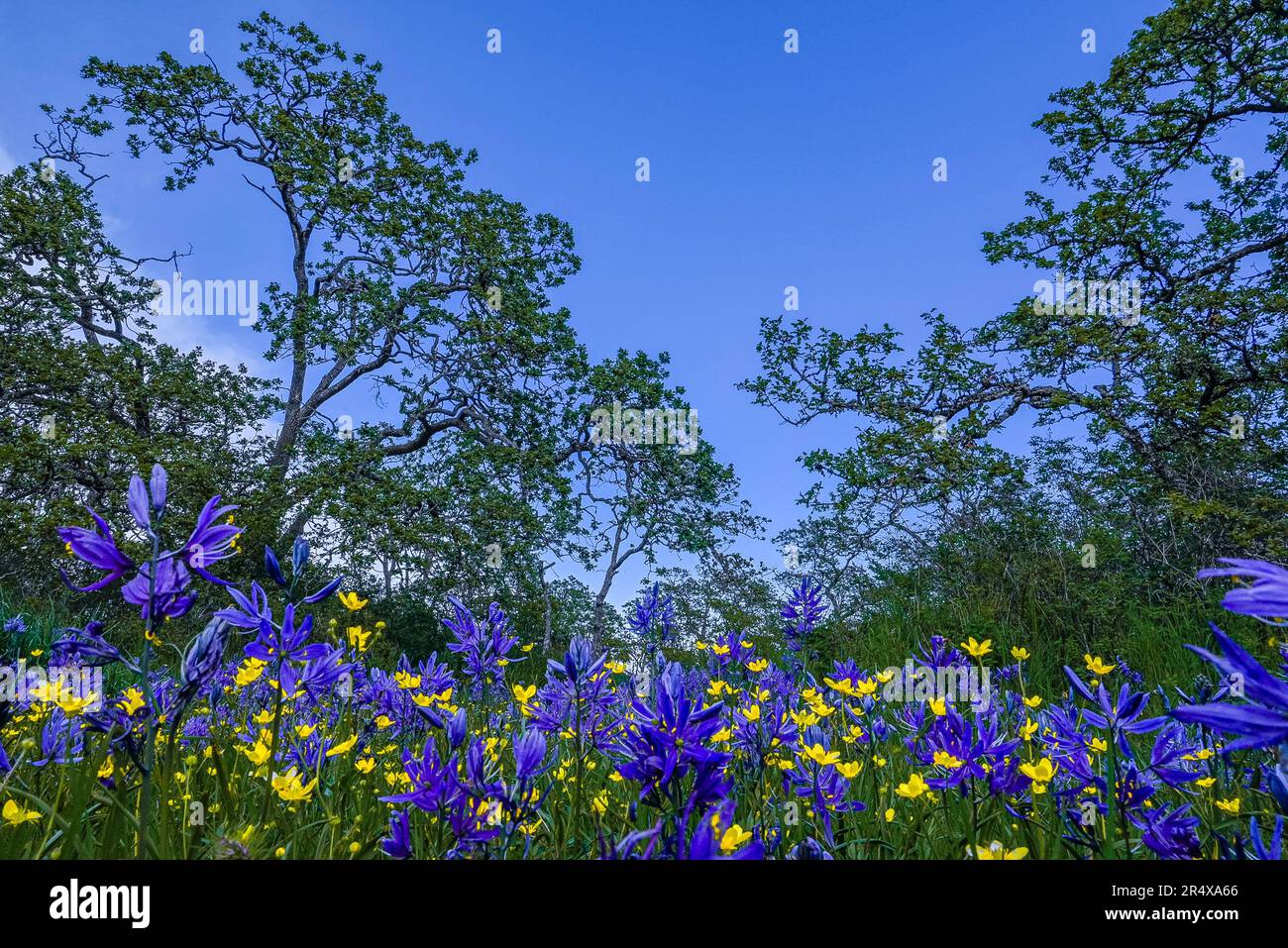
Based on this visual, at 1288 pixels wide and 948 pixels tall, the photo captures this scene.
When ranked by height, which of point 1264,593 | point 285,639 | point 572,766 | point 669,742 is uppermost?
point 1264,593

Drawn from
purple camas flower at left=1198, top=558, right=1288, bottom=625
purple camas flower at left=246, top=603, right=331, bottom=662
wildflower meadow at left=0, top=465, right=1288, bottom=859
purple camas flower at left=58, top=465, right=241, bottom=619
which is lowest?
wildflower meadow at left=0, top=465, right=1288, bottom=859

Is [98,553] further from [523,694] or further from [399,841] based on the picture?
[523,694]

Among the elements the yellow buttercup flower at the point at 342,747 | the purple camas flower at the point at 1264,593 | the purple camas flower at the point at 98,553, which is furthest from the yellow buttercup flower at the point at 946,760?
the purple camas flower at the point at 98,553

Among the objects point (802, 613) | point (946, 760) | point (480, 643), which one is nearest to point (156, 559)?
point (946, 760)

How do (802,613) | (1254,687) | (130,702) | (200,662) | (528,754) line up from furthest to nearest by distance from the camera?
(802,613) → (130,702) → (528,754) → (200,662) → (1254,687)

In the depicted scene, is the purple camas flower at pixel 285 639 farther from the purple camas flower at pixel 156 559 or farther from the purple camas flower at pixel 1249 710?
the purple camas flower at pixel 1249 710

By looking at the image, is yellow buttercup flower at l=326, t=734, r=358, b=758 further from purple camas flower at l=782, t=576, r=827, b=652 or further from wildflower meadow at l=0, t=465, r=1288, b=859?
purple camas flower at l=782, t=576, r=827, b=652

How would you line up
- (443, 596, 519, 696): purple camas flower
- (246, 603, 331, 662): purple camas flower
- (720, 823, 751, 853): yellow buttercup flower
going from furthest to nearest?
(443, 596, 519, 696): purple camas flower
(246, 603, 331, 662): purple camas flower
(720, 823, 751, 853): yellow buttercup flower

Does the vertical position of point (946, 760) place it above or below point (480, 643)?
below

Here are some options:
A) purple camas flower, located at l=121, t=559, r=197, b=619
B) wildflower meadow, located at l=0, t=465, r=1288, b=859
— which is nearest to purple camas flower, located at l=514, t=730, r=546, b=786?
wildflower meadow, located at l=0, t=465, r=1288, b=859

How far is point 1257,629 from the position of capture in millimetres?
6660

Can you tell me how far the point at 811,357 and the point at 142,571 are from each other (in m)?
10.4
